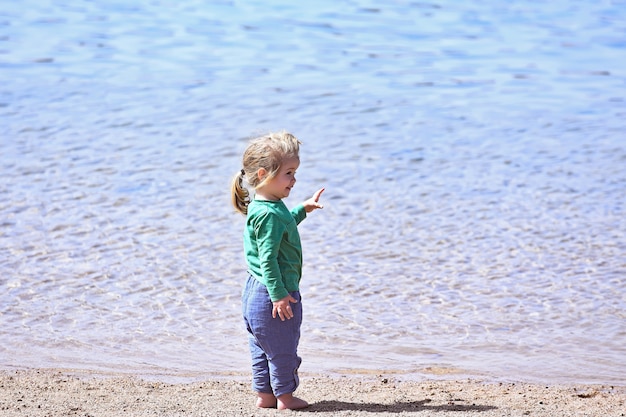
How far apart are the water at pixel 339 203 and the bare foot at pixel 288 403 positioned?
0.79m

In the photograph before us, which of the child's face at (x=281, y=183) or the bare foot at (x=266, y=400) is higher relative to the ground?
the child's face at (x=281, y=183)

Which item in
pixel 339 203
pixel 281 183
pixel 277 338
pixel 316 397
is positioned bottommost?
pixel 339 203

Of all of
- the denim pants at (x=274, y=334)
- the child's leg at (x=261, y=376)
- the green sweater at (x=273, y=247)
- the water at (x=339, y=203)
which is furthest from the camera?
the water at (x=339, y=203)

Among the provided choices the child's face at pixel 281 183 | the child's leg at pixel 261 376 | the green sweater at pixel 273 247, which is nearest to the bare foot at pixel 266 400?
the child's leg at pixel 261 376

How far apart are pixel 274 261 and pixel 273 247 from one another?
0.06m

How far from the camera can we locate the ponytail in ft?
14.1

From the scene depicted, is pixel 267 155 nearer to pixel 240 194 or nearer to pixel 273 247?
pixel 240 194

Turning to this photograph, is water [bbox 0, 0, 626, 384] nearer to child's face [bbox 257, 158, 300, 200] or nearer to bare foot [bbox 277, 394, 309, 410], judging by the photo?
bare foot [bbox 277, 394, 309, 410]

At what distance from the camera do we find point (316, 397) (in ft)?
14.9

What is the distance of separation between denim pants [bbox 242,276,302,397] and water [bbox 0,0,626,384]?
2.69 feet

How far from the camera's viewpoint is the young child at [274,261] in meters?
4.12

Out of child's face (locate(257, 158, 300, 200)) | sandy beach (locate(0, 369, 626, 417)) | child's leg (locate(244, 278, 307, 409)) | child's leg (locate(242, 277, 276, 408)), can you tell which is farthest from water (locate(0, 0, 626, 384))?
child's face (locate(257, 158, 300, 200))

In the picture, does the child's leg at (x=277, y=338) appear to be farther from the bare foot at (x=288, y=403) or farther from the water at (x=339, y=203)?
the water at (x=339, y=203)

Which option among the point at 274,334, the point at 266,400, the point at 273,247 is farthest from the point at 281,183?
the point at 266,400
